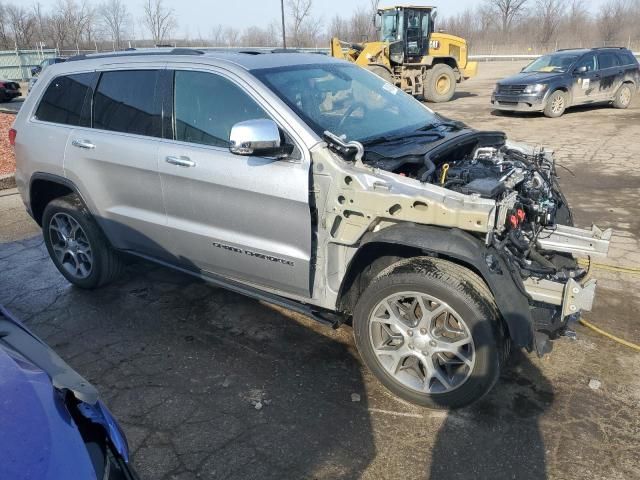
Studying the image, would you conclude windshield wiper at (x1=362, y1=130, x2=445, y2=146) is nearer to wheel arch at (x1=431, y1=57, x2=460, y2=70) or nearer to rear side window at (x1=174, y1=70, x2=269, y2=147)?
rear side window at (x1=174, y1=70, x2=269, y2=147)

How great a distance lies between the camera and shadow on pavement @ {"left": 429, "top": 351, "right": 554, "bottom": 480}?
2619 millimetres

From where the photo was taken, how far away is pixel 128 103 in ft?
13.2

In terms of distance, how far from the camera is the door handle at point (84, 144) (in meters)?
4.16

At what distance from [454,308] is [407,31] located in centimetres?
1689

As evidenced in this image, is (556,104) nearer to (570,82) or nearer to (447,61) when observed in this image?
(570,82)

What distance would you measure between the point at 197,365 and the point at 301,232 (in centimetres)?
119

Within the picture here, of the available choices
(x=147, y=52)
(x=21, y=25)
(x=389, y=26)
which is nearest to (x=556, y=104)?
(x=389, y=26)

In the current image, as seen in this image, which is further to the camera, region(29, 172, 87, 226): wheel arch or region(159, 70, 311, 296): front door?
region(29, 172, 87, 226): wheel arch

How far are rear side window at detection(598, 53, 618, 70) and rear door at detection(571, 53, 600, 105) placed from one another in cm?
22

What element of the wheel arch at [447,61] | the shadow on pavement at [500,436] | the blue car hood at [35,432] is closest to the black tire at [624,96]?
the wheel arch at [447,61]

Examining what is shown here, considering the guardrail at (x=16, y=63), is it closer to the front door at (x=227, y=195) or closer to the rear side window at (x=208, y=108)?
the rear side window at (x=208, y=108)

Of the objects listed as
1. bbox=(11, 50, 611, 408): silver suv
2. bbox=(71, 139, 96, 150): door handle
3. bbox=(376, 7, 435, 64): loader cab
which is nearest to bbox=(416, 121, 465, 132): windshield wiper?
bbox=(11, 50, 611, 408): silver suv

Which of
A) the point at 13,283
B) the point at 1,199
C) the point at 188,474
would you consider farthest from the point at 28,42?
the point at 188,474

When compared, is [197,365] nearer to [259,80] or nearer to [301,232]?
[301,232]
